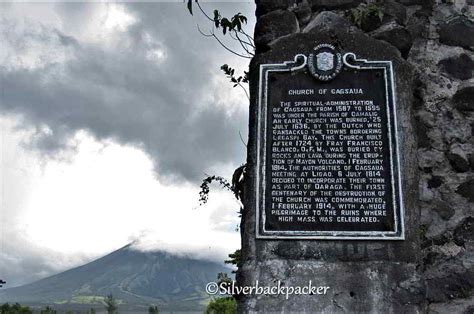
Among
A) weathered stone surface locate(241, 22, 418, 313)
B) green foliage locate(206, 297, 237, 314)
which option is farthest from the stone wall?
green foliage locate(206, 297, 237, 314)

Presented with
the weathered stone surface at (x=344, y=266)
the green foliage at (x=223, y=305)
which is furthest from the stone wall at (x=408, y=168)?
the green foliage at (x=223, y=305)

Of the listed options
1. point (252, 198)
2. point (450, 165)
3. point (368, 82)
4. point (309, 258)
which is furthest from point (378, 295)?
point (368, 82)

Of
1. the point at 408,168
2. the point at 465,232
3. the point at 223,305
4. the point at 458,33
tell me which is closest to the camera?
the point at 408,168

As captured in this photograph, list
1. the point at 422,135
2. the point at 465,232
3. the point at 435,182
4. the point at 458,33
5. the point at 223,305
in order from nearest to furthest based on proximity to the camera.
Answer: the point at 465,232 < the point at 435,182 < the point at 422,135 < the point at 458,33 < the point at 223,305

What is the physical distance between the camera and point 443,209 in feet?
13.1

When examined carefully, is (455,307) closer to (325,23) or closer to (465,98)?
(465,98)

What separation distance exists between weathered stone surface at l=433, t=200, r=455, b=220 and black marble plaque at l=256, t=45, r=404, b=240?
25.4 inches

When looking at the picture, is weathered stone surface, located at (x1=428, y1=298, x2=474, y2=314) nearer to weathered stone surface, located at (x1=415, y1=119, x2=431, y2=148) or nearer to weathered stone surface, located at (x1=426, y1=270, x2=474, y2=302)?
weathered stone surface, located at (x1=426, y1=270, x2=474, y2=302)

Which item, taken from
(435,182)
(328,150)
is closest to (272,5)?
(328,150)

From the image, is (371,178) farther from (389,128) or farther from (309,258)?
(309,258)

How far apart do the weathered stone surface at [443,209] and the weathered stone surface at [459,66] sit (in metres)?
1.20

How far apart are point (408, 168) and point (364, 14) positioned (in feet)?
4.88

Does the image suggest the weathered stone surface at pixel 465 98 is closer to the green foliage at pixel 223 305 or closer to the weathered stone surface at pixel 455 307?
the weathered stone surface at pixel 455 307

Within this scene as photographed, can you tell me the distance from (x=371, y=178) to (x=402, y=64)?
1.06 m
